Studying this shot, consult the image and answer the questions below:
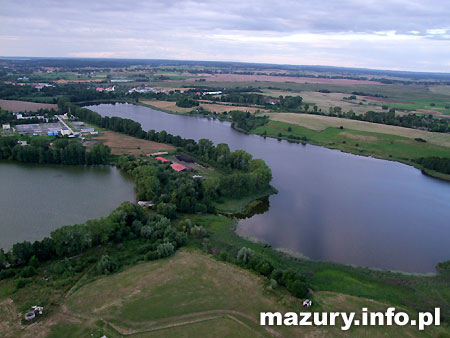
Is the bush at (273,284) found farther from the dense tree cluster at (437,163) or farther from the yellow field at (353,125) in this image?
the yellow field at (353,125)

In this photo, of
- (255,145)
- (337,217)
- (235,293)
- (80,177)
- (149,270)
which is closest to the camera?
(235,293)

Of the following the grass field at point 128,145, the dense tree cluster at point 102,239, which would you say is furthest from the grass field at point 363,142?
the dense tree cluster at point 102,239

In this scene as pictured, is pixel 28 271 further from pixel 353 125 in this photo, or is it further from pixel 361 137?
pixel 353 125

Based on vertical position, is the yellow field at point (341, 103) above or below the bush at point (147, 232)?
above

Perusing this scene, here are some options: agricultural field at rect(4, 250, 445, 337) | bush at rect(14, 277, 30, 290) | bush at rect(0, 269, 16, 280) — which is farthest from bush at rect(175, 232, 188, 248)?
bush at rect(0, 269, 16, 280)

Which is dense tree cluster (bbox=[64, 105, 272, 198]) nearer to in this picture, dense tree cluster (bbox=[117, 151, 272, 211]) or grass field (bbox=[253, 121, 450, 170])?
dense tree cluster (bbox=[117, 151, 272, 211])

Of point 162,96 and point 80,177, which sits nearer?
point 80,177

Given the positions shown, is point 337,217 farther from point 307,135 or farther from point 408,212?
point 307,135

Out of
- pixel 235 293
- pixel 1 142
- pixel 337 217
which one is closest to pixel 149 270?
pixel 235 293

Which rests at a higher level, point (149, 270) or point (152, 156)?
point (152, 156)
